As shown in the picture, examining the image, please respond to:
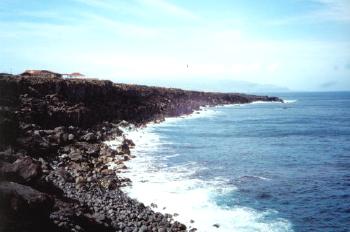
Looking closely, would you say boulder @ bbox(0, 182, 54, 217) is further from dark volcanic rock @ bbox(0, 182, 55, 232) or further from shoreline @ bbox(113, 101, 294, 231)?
shoreline @ bbox(113, 101, 294, 231)

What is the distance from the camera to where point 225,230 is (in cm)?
2575

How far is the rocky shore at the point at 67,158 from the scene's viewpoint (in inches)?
864

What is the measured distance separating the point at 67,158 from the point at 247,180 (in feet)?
64.1

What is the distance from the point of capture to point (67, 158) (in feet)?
140

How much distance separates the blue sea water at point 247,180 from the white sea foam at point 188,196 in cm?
7

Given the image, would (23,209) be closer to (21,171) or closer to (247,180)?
(21,171)

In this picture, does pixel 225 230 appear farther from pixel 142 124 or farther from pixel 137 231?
pixel 142 124

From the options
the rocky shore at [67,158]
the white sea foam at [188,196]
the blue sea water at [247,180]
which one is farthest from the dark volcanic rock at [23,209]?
the blue sea water at [247,180]

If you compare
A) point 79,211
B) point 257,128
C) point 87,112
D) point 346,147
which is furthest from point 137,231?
point 257,128

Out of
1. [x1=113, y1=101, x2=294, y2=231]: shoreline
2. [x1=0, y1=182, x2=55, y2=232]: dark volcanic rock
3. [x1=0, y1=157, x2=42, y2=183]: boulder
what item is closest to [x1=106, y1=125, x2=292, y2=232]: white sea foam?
[x1=113, y1=101, x2=294, y2=231]: shoreline

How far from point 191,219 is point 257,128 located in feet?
184

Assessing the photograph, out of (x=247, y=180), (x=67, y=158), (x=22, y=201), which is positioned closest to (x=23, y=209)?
(x=22, y=201)

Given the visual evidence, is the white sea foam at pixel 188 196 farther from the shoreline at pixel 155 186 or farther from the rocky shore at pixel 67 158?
the rocky shore at pixel 67 158

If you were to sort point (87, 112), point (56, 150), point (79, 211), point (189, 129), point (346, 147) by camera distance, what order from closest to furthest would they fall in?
point (79, 211) < point (56, 150) < point (346, 147) < point (87, 112) < point (189, 129)
